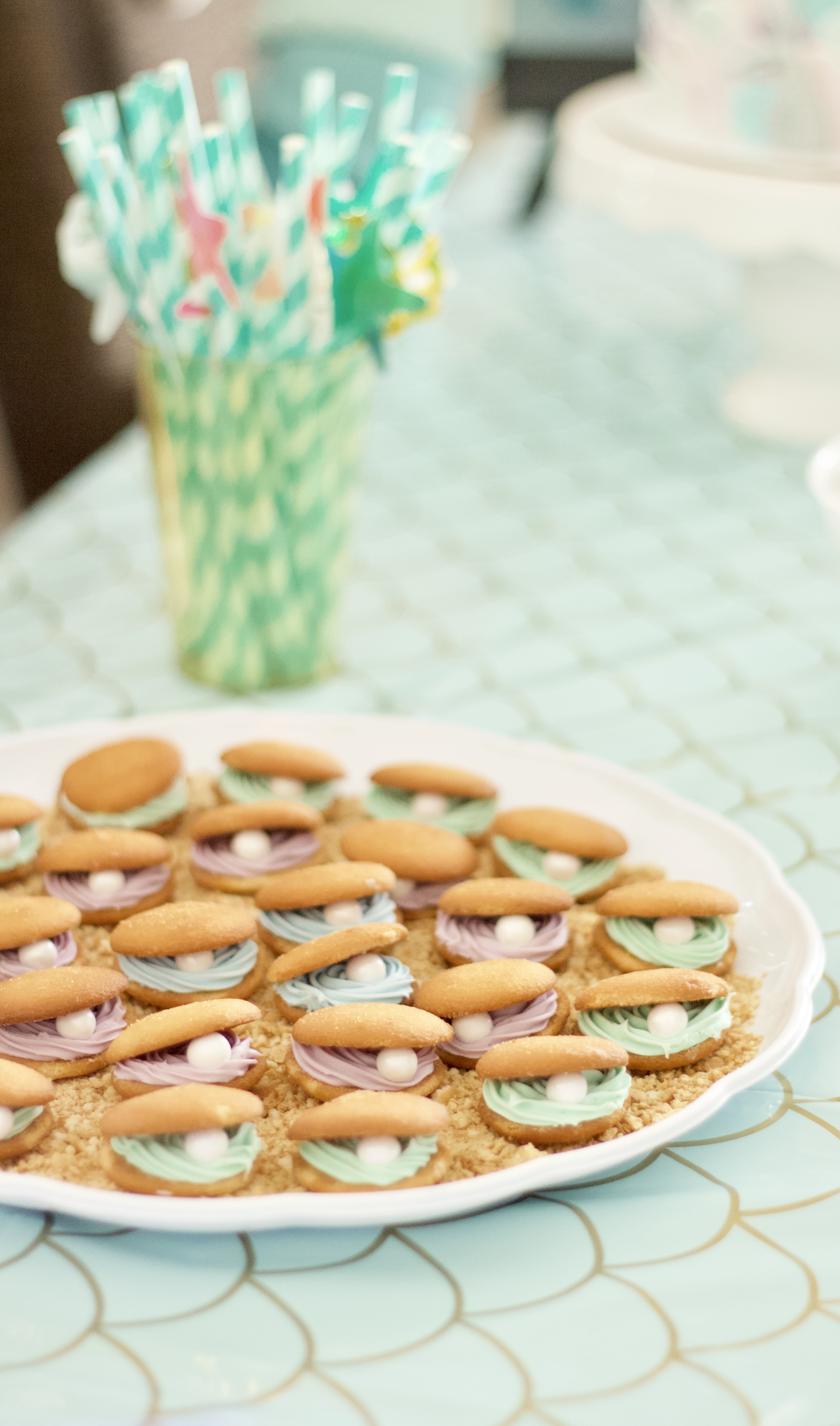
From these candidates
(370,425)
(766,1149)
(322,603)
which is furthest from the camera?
(370,425)

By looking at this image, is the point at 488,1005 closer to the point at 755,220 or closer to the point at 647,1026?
the point at 647,1026

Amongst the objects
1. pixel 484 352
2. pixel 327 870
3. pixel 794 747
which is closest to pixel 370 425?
pixel 484 352

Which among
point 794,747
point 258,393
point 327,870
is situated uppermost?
point 258,393

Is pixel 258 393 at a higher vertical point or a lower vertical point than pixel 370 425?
higher

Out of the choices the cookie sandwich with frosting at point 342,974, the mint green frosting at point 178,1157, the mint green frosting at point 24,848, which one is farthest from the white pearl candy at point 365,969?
the mint green frosting at point 24,848

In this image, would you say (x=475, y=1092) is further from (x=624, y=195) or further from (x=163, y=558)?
(x=624, y=195)

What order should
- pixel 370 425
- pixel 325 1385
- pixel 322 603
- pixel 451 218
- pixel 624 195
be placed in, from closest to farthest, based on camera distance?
1. pixel 325 1385
2. pixel 322 603
3. pixel 624 195
4. pixel 370 425
5. pixel 451 218

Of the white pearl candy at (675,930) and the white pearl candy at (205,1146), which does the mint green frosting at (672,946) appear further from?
the white pearl candy at (205,1146)

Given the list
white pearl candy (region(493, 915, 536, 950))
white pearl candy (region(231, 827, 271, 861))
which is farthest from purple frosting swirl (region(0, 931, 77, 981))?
white pearl candy (region(493, 915, 536, 950))
